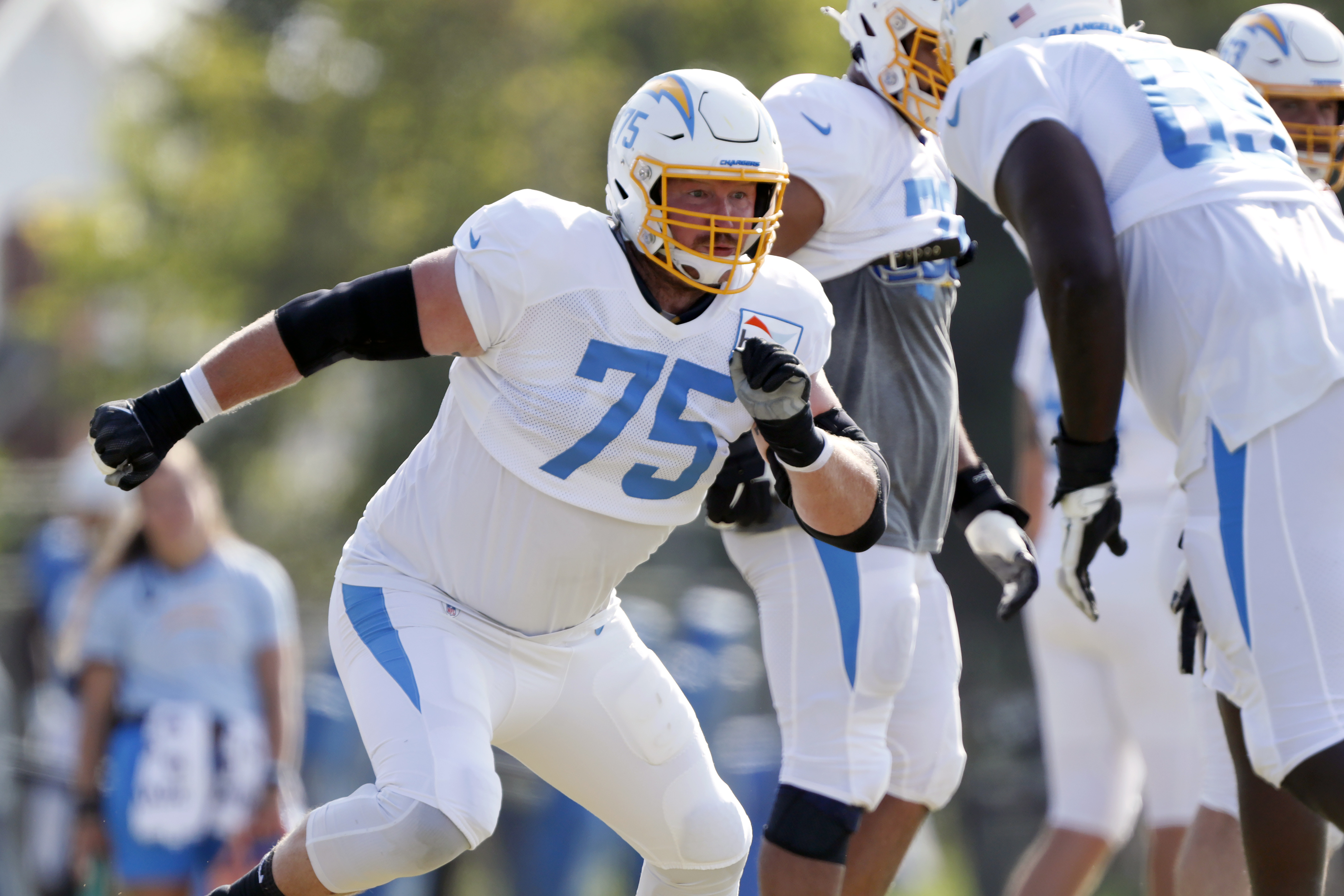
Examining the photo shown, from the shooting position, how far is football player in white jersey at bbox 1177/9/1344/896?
12.9 feet

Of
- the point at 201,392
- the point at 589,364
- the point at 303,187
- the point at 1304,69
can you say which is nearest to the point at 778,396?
the point at 589,364

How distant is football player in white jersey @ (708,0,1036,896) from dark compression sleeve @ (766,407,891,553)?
1.00 feet

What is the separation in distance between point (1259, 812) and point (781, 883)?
1016 mm

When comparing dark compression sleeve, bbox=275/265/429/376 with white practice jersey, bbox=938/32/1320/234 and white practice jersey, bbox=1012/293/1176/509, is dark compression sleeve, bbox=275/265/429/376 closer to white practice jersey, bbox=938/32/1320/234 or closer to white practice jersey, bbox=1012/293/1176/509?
white practice jersey, bbox=938/32/1320/234

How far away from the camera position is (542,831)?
25.1ft

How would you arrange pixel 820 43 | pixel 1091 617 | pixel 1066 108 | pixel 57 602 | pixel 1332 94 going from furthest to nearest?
pixel 820 43 → pixel 57 602 → pixel 1332 94 → pixel 1091 617 → pixel 1066 108

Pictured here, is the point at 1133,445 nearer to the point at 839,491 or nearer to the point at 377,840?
the point at 839,491

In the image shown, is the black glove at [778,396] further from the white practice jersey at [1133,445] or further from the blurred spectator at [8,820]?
the blurred spectator at [8,820]

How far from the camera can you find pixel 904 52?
3891 mm

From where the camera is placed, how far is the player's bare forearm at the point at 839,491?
127 inches

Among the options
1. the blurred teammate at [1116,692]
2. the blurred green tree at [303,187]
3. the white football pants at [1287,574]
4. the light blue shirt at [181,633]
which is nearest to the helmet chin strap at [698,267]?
the white football pants at [1287,574]

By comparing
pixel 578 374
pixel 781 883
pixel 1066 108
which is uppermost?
pixel 1066 108

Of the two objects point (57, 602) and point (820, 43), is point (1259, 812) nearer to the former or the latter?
point (57, 602)

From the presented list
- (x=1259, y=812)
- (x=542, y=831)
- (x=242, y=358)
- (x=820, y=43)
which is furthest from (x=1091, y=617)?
(x=820, y=43)
